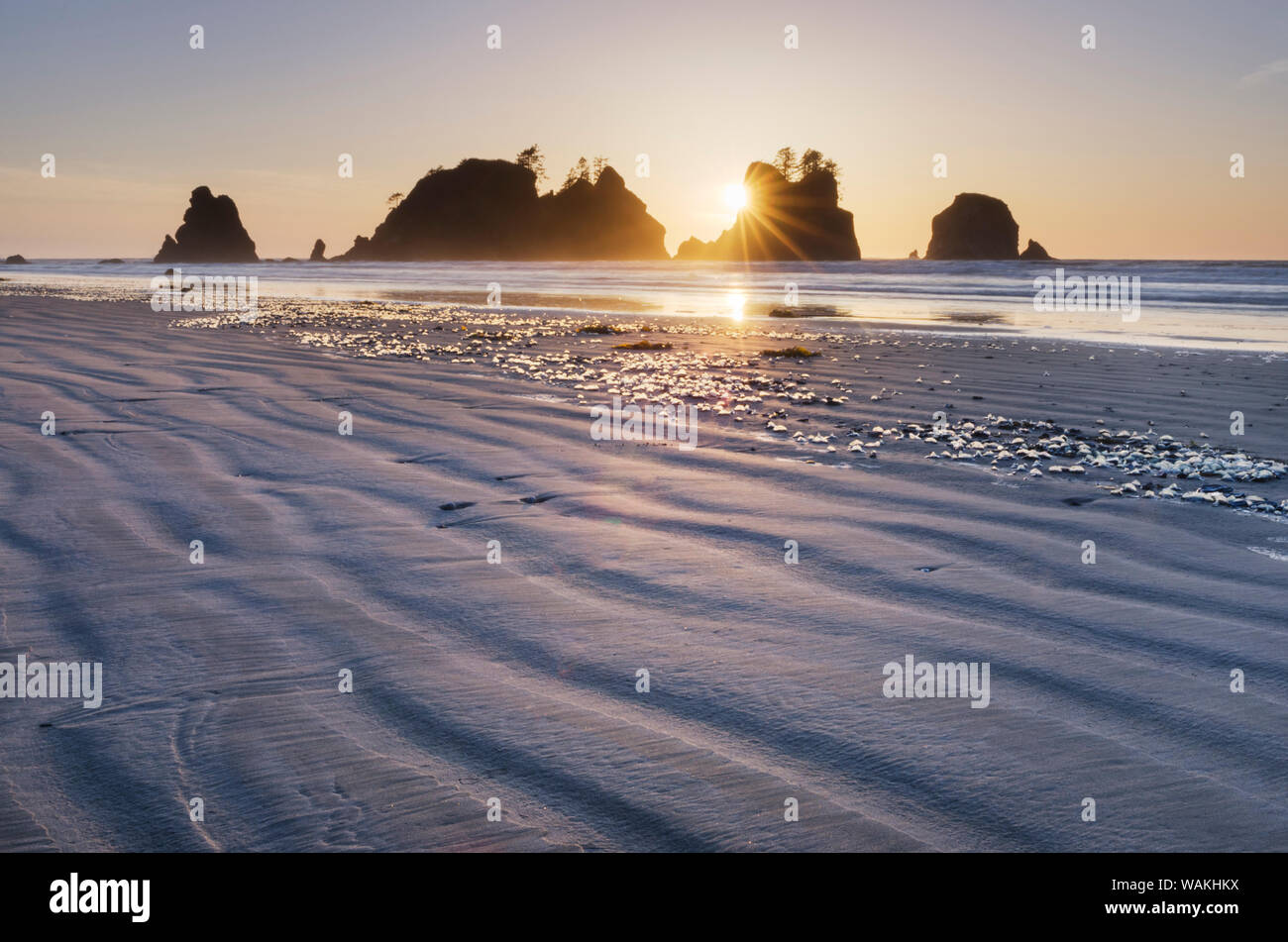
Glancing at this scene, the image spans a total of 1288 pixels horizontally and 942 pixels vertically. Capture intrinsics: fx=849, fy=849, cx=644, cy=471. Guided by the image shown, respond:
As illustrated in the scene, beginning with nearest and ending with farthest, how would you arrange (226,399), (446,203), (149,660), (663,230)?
(149,660), (226,399), (446,203), (663,230)

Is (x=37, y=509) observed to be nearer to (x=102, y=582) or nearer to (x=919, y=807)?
(x=102, y=582)

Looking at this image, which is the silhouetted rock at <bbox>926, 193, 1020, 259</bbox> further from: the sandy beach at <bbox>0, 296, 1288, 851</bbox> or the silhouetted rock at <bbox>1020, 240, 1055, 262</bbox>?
the sandy beach at <bbox>0, 296, 1288, 851</bbox>

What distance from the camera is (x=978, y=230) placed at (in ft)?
345

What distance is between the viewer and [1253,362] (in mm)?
9281

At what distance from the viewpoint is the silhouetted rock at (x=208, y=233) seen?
4811 inches

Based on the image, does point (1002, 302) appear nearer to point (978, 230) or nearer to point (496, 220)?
point (978, 230)

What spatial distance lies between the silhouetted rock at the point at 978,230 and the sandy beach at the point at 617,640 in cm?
11040

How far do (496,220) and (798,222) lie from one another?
43.4 meters

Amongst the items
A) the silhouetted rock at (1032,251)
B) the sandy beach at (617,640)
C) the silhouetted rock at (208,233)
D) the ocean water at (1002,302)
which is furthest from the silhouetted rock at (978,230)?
the sandy beach at (617,640)

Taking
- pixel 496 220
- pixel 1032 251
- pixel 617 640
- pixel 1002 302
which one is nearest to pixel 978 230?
pixel 1032 251

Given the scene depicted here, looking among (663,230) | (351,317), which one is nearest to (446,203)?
(663,230)

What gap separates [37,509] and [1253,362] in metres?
11.0

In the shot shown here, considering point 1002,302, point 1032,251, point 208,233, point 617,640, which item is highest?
point 208,233
